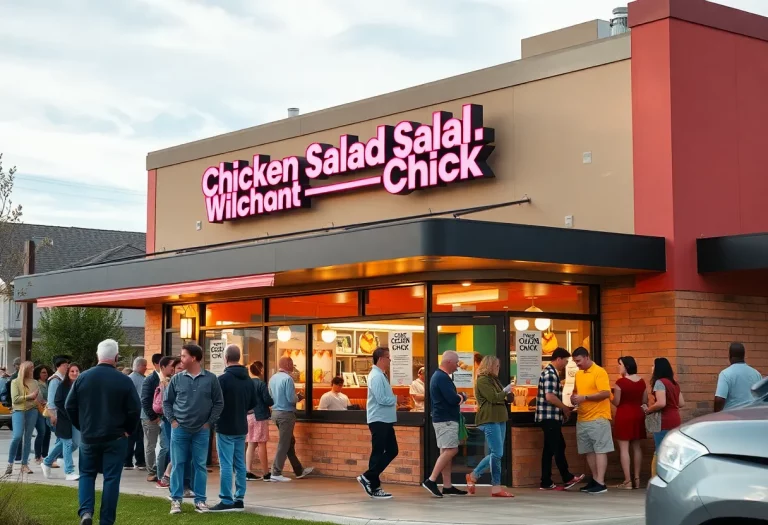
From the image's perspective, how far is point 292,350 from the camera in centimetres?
1817

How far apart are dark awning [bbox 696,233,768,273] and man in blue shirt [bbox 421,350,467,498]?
3.94 meters

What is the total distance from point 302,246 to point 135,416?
502 cm

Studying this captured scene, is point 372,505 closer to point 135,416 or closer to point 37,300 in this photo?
point 135,416

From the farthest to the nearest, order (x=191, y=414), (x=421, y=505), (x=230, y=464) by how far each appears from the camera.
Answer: (x=421, y=505) < (x=230, y=464) < (x=191, y=414)

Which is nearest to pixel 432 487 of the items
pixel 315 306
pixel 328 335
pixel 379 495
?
pixel 379 495

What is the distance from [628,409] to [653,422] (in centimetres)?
43

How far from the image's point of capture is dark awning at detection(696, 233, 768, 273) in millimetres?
14547

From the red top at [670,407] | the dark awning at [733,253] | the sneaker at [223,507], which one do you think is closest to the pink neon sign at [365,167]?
the dark awning at [733,253]

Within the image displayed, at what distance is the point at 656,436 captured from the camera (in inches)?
571

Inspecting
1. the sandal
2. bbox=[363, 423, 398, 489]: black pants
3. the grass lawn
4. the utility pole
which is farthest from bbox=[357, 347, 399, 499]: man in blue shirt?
the utility pole

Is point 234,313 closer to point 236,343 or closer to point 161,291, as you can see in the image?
point 236,343

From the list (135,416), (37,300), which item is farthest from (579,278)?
(37,300)

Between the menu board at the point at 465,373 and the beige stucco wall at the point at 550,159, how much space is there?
2.43m

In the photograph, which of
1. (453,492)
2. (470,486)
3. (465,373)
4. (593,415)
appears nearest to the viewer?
(470,486)
